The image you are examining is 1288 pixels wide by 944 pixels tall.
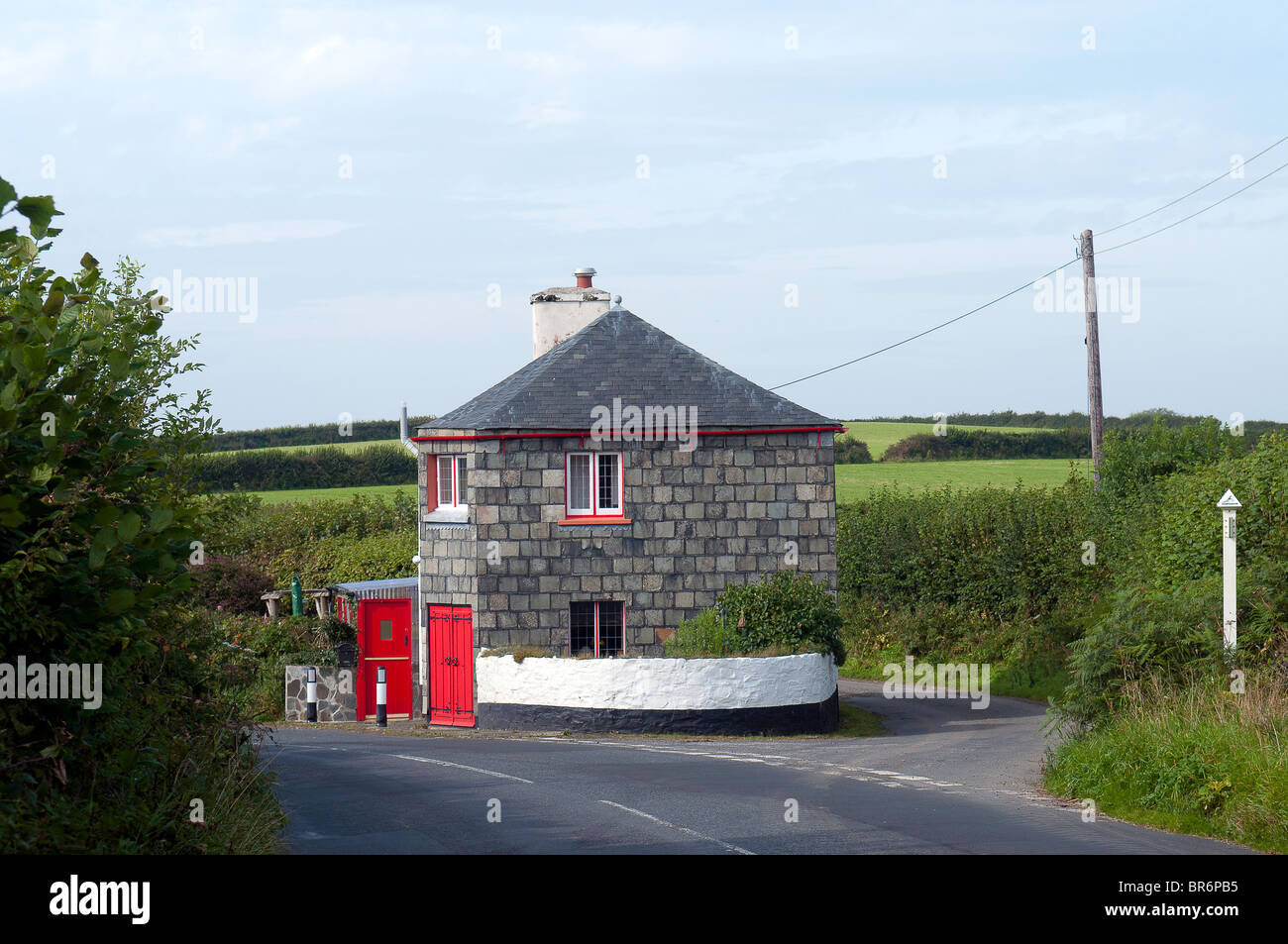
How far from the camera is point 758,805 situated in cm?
1295

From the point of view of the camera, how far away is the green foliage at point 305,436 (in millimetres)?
61844

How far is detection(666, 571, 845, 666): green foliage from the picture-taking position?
2270 cm

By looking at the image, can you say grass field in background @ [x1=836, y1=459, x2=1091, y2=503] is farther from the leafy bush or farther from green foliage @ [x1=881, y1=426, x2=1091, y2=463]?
the leafy bush

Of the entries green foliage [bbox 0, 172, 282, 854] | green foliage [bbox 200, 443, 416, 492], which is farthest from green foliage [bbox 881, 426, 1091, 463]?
green foliage [bbox 0, 172, 282, 854]

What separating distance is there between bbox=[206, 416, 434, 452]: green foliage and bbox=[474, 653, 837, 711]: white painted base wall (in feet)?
127

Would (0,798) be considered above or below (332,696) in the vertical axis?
above

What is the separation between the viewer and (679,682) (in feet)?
72.2

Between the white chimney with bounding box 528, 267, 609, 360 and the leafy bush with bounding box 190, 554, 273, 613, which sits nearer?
the white chimney with bounding box 528, 267, 609, 360

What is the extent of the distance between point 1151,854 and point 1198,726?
2.66 m

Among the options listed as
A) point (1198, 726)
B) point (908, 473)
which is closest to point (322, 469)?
point (908, 473)

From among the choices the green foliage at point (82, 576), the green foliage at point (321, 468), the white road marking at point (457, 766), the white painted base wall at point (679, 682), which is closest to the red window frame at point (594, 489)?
the white painted base wall at point (679, 682)

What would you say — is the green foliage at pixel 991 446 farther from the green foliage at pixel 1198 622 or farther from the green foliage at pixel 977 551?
the green foliage at pixel 1198 622

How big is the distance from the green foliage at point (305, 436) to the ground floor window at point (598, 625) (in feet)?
121

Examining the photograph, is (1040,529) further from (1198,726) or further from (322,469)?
(322,469)
